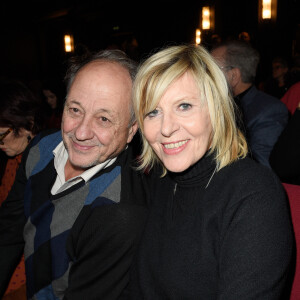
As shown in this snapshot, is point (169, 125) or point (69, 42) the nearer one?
point (169, 125)

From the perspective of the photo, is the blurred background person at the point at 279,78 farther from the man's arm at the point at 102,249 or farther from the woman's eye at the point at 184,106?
the man's arm at the point at 102,249

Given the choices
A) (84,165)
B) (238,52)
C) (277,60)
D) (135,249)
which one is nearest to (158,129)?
(84,165)

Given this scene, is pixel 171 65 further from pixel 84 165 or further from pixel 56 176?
pixel 56 176

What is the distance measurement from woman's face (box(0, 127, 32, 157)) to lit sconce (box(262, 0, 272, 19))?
5701 millimetres

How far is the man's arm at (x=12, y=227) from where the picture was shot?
5.66ft

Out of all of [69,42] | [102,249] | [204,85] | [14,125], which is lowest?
[102,249]

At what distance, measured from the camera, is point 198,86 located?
1.21 m

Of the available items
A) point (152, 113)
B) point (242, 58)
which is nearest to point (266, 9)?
point (242, 58)

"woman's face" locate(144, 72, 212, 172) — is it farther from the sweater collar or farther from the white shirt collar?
the white shirt collar

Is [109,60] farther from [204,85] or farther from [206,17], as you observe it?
[206,17]

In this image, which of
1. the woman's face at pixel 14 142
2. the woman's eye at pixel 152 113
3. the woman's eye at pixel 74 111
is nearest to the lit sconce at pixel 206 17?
the woman's face at pixel 14 142

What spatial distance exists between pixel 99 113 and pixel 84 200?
424mm

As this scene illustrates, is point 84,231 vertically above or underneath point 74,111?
underneath

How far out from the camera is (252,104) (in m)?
2.80
